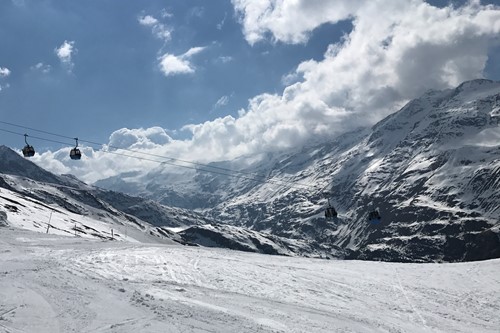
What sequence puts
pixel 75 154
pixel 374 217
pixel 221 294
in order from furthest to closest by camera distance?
1. pixel 374 217
2. pixel 75 154
3. pixel 221 294

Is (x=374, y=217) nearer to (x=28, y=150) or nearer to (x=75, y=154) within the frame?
(x=75, y=154)

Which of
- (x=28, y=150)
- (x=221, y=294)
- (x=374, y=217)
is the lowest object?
(x=221, y=294)

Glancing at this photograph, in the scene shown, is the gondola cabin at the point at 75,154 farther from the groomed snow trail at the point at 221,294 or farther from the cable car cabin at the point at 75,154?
the groomed snow trail at the point at 221,294

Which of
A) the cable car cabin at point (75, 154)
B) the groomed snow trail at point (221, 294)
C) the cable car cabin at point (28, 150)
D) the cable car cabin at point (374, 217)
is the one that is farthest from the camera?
the cable car cabin at point (374, 217)

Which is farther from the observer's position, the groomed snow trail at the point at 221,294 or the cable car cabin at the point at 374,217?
the cable car cabin at the point at 374,217

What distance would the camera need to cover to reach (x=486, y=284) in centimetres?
3338

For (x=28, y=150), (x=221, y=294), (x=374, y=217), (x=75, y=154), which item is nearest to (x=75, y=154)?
(x=75, y=154)

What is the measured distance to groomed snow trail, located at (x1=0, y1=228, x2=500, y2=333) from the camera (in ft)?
60.3

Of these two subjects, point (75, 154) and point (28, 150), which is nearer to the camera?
point (28, 150)

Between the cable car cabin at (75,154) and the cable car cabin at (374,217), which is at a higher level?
the cable car cabin at (75,154)

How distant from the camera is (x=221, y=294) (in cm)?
2423

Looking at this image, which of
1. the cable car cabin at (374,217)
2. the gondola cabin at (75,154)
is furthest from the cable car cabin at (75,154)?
the cable car cabin at (374,217)

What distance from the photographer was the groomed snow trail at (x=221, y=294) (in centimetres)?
1839

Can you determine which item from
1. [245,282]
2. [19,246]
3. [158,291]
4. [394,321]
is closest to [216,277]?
[245,282]
